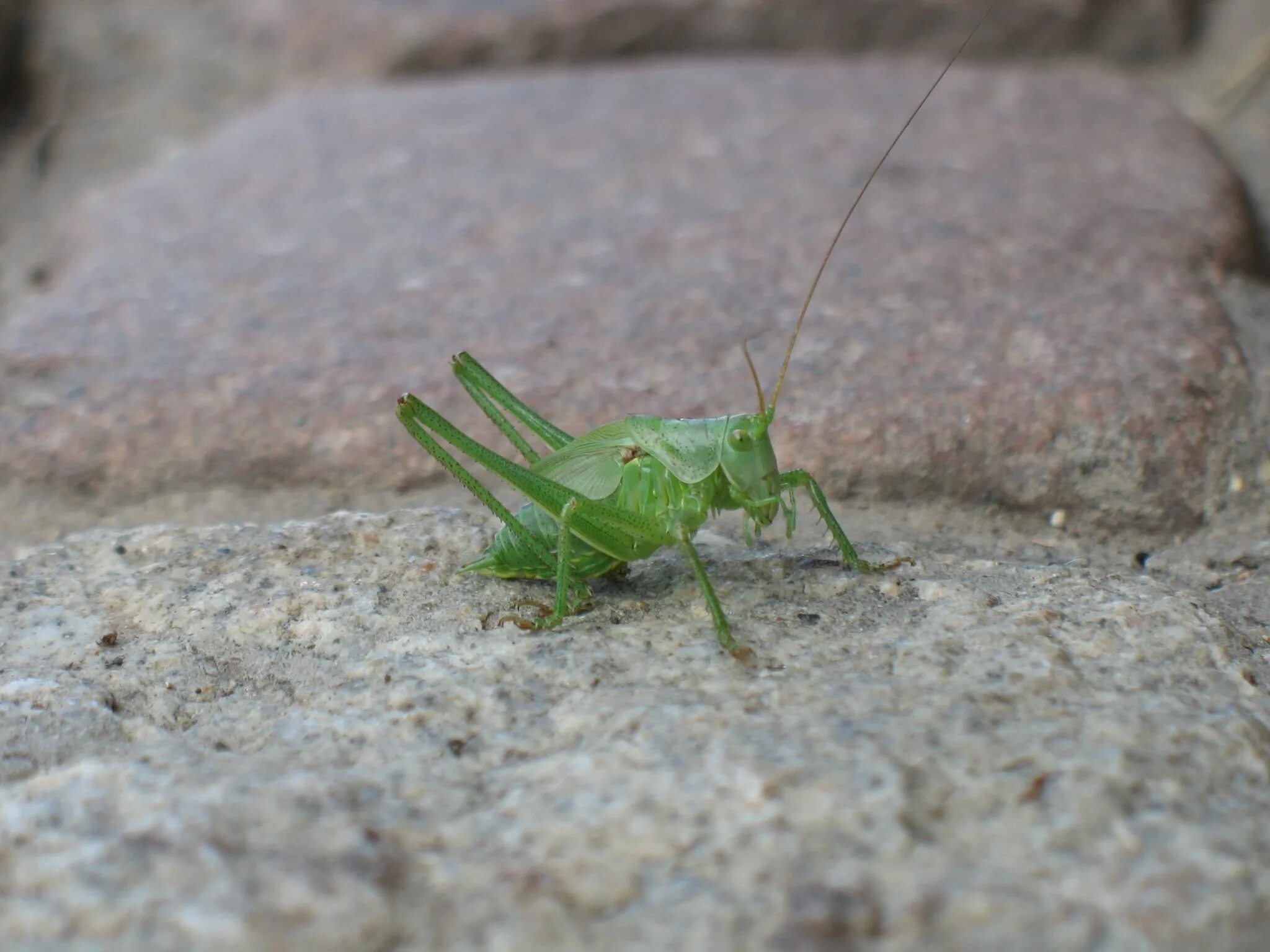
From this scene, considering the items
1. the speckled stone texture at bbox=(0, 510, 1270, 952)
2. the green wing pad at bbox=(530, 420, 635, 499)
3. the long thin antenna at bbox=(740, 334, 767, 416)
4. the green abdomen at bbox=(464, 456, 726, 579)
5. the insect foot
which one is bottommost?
the speckled stone texture at bbox=(0, 510, 1270, 952)

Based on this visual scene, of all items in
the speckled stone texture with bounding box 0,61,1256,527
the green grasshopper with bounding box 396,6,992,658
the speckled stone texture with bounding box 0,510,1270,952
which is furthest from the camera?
the speckled stone texture with bounding box 0,61,1256,527

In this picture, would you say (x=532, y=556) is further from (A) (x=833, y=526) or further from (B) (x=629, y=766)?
(B) (x=629, y=766)

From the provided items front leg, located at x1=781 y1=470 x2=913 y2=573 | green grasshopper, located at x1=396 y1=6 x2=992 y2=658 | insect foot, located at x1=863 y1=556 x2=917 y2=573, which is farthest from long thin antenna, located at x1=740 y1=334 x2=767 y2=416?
insect foot, located at x1=863 y1=556 x2=917 y2=573

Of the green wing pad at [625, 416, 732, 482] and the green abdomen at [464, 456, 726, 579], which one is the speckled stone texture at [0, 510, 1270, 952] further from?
the green wing pad at [625, 416, 732, 482]

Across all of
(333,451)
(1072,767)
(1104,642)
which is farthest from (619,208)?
(1072,767)

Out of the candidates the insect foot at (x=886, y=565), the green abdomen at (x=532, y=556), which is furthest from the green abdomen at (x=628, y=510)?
the insect foot at (x=886, y=565)

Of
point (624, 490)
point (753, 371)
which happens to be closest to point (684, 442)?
point (624, 490)

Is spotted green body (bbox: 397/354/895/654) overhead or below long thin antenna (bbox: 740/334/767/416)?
below
